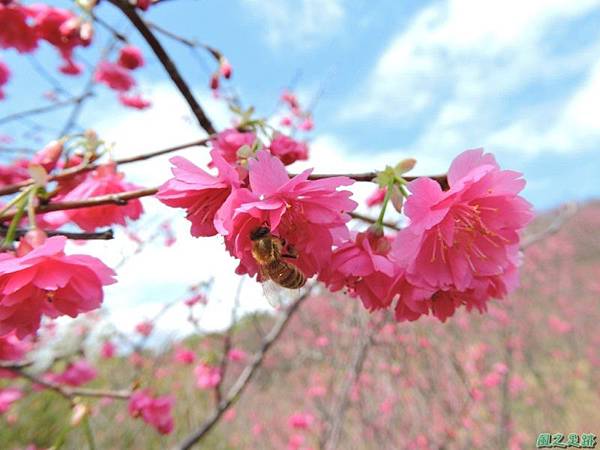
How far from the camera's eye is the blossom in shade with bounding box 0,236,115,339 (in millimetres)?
813

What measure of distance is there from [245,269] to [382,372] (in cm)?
501

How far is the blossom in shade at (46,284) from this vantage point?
81 centimetres

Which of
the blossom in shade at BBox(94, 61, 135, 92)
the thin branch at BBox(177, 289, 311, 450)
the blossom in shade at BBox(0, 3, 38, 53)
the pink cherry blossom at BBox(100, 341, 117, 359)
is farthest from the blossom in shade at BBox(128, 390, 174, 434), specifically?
the pink cherry blossom at BBox(100, 341, 117, 359)

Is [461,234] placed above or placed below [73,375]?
above

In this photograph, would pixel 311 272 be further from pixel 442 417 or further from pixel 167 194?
pixel 442 417

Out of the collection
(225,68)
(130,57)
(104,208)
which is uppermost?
(130,57)

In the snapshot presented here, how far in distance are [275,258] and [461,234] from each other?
0.38 m

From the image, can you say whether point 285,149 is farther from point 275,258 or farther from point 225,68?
point 225,68

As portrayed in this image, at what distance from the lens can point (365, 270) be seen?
934 millimetres

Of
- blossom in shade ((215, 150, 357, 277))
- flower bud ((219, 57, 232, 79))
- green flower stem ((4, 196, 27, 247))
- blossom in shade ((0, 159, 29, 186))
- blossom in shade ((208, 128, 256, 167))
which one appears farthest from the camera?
blossom in shade ((0, 159, 29, 186))

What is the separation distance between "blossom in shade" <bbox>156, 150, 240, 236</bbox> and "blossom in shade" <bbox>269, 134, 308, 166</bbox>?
33cm

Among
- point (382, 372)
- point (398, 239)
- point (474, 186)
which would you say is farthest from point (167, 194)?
point (382, 372)

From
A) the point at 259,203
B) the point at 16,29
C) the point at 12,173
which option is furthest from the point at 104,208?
the point at 12,173

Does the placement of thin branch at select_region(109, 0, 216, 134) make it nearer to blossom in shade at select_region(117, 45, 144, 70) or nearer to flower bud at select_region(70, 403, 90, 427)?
flower bud at select_region(70, 403, 90, 427)
